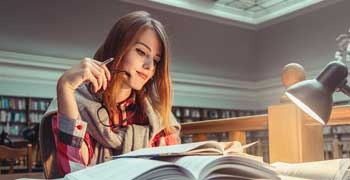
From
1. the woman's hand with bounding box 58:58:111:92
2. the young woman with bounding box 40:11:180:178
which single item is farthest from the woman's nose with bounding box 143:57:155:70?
the woman's hand with bounding box 58:58:111:92

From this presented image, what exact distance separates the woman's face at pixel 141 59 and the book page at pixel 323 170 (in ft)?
1.39

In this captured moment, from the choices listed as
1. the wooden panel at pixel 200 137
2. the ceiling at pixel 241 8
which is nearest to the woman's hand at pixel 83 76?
the wooden panel at pixel 200 137

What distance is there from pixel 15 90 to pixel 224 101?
391cm

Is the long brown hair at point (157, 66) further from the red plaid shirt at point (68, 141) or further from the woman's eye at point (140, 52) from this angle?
the red plaid shirt at point (68, 141)

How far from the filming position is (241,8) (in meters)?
7.49

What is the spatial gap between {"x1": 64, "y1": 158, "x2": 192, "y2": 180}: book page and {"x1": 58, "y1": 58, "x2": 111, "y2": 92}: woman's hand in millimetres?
261

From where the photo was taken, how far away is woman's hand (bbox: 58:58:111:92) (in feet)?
2.89

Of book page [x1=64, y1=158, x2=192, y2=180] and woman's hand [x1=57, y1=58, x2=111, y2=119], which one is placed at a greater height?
woman's hand [x1=57, y1=58, x2=111, y2=119]

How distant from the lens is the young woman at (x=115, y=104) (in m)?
0.90

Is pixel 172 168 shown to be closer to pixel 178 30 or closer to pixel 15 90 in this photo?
pixel 15 90

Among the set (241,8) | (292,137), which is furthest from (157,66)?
(241,8)

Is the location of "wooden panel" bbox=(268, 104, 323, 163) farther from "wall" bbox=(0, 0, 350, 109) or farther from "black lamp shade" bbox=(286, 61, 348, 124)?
"wall" bbox=(0, 0, 350, 109)

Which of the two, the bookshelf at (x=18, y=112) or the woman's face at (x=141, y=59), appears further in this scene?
the bookshelf at (x=18, y=112)

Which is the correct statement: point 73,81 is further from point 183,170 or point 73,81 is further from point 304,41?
point 304,41
